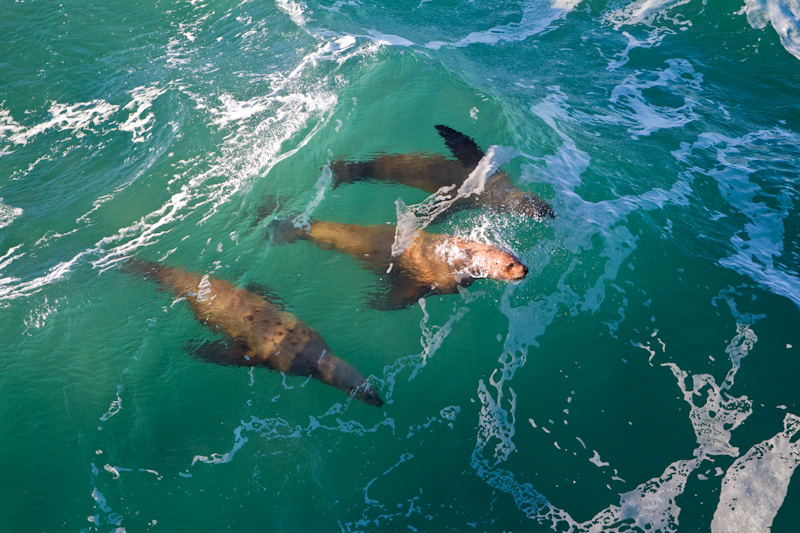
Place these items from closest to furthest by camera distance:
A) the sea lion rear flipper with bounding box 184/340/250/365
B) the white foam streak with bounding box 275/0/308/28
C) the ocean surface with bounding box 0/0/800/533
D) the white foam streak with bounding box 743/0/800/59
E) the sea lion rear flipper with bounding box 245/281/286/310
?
the ocean surface with bounding box 0/0/800/533
the sea lion rear flipper with bounding box 184/340/250/365
the sea lion rear flipper with bounding box 245/281/286/310
the white foam streak with bounding box 743/0/800/59
the white foam streak with bounding box 275/0/308/28

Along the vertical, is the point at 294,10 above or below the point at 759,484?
above

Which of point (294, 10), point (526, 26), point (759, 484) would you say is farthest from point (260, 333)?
point (526, 26)

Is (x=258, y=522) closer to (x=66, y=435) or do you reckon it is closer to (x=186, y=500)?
(x=186, y=500)

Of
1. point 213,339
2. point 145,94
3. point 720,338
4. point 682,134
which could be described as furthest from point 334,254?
point 682,134

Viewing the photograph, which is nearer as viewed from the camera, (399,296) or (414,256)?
(399,296)

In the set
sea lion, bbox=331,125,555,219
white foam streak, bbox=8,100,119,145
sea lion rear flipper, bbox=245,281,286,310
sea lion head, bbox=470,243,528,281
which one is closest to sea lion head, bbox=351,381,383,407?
sea lion rear flipper, bbox=245,281,286,310

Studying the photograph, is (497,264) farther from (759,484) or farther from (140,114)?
(140,114)

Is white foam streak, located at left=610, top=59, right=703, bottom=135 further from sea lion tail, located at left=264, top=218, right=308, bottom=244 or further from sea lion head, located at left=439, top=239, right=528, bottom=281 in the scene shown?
sea lion tail, located at left=264, top=218, right=308, bottom=244
